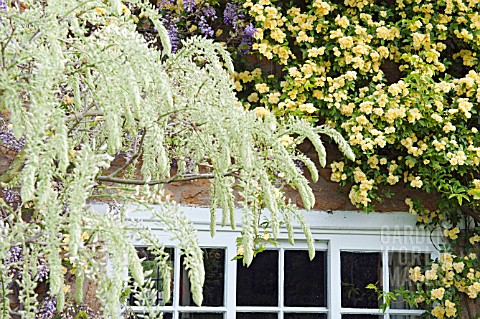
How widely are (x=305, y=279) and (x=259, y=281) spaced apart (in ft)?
0.74

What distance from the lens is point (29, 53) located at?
5.26ft

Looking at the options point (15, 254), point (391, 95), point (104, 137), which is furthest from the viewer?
point (391, 95)

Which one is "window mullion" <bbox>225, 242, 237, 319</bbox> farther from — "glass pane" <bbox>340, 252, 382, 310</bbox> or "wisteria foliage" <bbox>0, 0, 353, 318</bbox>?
"wisteria foliage" <bbox>0, 0, 353, 318</bbox>

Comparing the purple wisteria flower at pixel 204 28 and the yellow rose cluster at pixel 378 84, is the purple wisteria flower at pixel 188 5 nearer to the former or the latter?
the purple wisteria flower at pixel 204 28

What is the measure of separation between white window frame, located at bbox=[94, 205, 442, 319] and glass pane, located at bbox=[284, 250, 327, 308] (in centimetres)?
3

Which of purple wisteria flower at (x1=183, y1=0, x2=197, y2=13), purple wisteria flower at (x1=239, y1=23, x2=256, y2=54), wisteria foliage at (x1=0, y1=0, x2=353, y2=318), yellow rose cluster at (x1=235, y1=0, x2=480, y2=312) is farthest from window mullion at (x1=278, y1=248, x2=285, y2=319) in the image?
wisteria foliage at (x1=0, y1=0, x2=353, y2=318)

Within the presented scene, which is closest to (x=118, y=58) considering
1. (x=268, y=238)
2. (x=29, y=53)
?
(x=29, y=53)

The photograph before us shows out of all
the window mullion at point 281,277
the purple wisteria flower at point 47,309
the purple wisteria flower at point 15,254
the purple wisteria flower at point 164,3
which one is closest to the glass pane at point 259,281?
the window mullion at point 281,277

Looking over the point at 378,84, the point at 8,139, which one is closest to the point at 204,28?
the point at 378,84

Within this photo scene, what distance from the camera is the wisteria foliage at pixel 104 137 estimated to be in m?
1.51

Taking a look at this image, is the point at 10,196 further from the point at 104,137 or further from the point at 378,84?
the point at 378,84

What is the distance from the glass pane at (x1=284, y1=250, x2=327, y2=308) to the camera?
3.72m

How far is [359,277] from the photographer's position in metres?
3.77

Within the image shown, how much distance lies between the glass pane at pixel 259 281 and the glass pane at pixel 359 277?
13.0 inches
